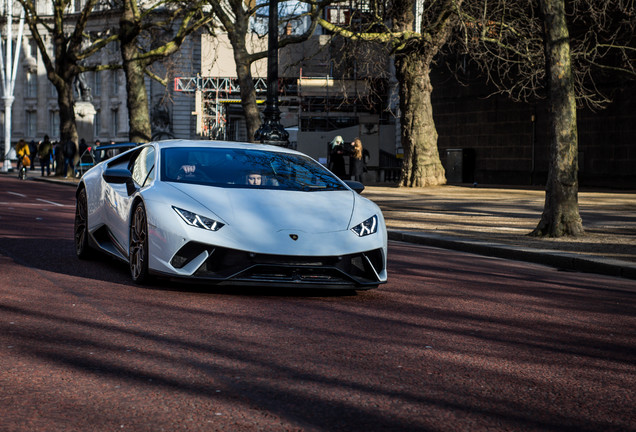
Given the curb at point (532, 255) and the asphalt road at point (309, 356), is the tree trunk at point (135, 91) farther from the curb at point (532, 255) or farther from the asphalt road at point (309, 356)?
the asphalt road at point (309, 356)

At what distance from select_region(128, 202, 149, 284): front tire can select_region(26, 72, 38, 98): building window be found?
317 ft

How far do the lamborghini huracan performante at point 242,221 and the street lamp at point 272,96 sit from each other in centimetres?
1222

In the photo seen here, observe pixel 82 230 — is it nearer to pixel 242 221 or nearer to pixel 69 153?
pixel 242 221

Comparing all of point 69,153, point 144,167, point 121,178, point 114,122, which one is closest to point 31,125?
point 114,122

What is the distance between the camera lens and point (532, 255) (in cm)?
1330

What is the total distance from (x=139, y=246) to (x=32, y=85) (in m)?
97.9

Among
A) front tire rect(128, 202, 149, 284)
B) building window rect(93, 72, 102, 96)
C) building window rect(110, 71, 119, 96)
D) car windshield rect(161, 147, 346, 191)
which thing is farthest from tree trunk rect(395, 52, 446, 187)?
building window rect(93, 72, 102, 96)

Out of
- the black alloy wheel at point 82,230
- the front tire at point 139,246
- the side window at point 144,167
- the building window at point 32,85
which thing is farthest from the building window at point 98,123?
the front tire at point 139,246

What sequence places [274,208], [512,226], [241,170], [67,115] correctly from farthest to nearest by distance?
[67,115] → [512,226] → [241,170] → [274,208]

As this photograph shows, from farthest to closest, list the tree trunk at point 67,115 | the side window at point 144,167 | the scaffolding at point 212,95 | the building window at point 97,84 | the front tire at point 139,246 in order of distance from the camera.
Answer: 1. the building window at point 97,84
2. the scaffolding at point 212,95
3. the tree trunk at point 67,115
4. the side window at point 144,167
5. the front tire at point 139,246

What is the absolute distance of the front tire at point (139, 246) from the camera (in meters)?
8.80

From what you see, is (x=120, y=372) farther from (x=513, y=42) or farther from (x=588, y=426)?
(x=513, y=42)

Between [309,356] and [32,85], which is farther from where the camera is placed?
[32,85]

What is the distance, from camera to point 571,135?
15.8m
